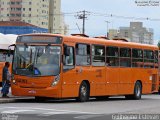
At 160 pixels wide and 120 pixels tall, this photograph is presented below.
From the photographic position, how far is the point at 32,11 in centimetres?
15725

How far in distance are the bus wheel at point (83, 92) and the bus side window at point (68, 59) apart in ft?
4.41

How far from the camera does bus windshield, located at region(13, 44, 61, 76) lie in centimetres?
2323

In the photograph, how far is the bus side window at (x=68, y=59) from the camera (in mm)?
23594

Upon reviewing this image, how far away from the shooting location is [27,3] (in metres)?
158

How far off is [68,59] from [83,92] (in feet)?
6.36

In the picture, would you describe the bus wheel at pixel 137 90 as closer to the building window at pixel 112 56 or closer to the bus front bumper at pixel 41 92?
the building window at pixel 112 56

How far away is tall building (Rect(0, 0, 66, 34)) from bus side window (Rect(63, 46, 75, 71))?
127923 mm

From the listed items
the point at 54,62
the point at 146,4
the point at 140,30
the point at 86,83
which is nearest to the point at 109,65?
the point at 86,83

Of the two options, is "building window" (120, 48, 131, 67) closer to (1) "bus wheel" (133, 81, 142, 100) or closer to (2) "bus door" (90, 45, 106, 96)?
(1) "bus wheel" (133, 81, 142, 100)

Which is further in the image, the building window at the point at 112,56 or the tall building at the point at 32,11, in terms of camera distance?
the tall building at the point at 32,11

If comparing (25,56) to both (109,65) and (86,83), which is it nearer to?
(86,83)

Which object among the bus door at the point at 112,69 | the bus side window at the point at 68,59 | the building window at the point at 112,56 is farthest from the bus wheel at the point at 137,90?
the bus side window at the point at 68,59

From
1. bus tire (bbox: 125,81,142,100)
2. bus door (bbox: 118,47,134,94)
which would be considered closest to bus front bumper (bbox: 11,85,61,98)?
bus door (bbox: 118,47,134,94)

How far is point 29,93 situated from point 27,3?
136 metres
